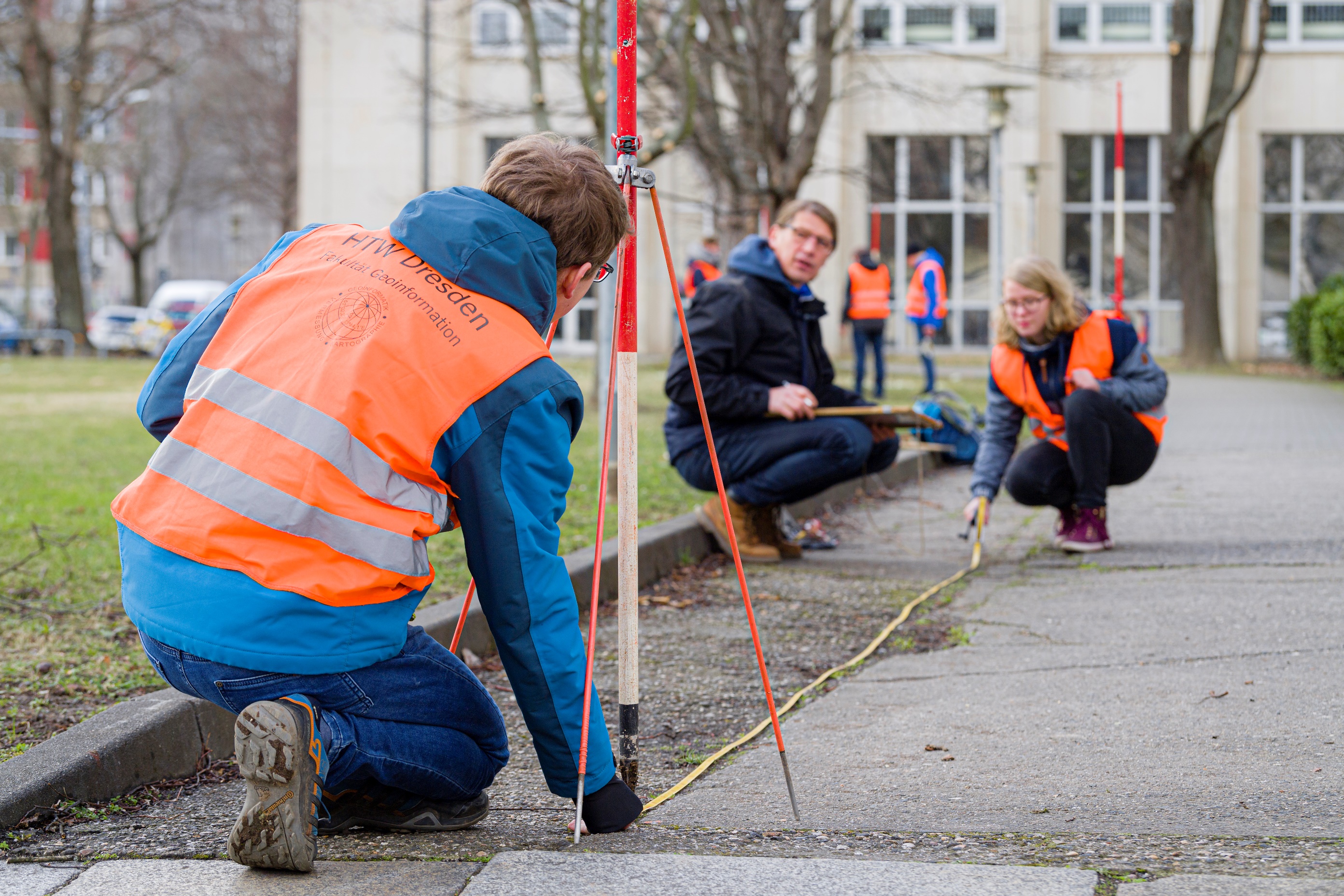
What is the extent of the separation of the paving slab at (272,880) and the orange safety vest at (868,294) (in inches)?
549

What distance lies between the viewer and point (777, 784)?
123 inches

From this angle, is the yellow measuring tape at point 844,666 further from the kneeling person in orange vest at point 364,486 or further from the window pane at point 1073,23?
the window pane at point 1073,23

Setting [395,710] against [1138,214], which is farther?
[1138,214]

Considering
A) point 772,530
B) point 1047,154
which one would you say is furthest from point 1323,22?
point 772,530

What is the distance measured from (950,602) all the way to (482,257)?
3391 millimetres

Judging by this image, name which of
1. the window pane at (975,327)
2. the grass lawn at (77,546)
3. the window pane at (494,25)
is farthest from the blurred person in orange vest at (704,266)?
the window pane at (494,25)

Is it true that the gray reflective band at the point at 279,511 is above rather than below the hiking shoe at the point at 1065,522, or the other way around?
above

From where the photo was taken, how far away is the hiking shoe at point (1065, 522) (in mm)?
6469

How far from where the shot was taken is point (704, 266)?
1692cm

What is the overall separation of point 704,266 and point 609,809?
573 inches

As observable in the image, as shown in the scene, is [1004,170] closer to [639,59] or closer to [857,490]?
[639,59]

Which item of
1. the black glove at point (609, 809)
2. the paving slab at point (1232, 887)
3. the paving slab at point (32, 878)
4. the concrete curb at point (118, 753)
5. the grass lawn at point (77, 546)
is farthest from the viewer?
the grass lawn at point (77, 546)

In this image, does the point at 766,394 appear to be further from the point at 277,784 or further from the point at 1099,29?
the point at 1099,29

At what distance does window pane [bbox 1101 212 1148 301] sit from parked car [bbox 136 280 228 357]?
1849 centimetres
